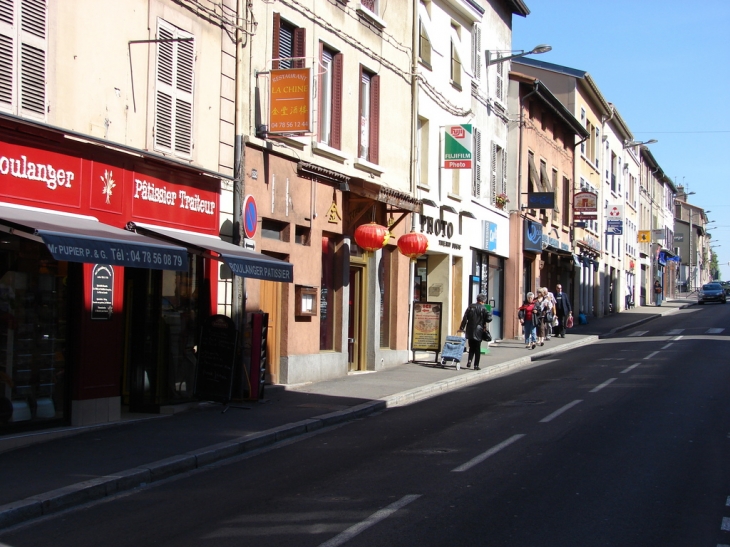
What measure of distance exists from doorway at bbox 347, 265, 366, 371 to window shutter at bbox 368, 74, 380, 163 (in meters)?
2.62

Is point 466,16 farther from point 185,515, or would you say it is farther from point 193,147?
point 185,515

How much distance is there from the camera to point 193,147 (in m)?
13.4

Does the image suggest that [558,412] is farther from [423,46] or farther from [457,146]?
→ [423,46]

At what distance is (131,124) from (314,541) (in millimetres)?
7460

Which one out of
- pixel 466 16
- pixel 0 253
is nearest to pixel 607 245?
pixel 466 16

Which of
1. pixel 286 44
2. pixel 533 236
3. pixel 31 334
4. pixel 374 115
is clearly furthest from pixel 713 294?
pixel 31 334

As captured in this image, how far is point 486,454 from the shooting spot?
9.75 metres

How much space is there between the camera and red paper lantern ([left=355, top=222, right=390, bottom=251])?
17.9m

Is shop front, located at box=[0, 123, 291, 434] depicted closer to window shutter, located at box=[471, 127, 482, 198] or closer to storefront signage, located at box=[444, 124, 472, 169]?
storefront signage, located at box=[444, 124, 472, 169]

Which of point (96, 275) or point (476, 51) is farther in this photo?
point (476, 51)

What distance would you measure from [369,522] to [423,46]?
1741cm

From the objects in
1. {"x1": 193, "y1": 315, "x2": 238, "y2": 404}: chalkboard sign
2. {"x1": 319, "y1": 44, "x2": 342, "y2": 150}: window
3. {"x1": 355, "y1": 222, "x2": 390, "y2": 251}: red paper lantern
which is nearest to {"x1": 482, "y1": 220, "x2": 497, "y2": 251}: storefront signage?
{"x1": 355, "y1": 222, "x2": 390, "y2": 251}: red paper lantern

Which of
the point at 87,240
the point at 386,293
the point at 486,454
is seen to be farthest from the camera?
the point at 386,293

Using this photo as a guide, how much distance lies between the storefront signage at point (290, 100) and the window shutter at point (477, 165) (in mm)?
12343
